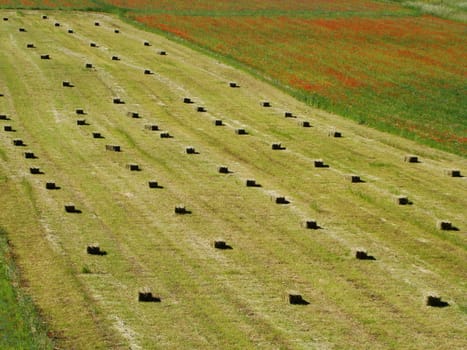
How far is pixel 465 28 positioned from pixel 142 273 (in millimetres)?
62526

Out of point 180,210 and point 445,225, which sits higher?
point 445,225

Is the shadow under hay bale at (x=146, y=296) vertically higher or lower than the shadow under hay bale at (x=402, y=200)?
higher

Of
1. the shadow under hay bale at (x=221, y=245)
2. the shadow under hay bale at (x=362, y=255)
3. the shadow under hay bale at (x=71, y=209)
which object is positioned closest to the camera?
the shadow under hay bale at (x=362, y=255)

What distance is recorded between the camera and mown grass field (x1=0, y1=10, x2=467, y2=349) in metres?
18.8

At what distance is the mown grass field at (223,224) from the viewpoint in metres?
18.8

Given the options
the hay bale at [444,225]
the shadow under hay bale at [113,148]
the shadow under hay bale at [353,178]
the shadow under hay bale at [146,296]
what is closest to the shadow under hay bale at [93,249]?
the shadow under hay bale at [146,296]

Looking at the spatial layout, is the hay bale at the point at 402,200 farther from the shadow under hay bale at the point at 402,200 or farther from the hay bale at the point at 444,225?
the hay bale at the point at 444,225

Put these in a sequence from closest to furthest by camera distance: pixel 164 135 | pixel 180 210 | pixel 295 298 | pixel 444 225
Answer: pixel 295 298
pixel 444 225
pixel 180 210
pixel 164 135

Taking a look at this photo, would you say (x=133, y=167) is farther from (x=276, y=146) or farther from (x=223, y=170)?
(x=276, y=146)

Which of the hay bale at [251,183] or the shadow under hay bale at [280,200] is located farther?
the hay bale at [251,183]

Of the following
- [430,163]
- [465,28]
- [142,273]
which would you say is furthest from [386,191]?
[465,28]

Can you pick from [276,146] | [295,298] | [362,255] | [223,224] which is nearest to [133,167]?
[276,146]

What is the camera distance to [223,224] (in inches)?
1021

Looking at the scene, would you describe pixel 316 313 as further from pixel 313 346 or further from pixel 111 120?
pixel 111 120
